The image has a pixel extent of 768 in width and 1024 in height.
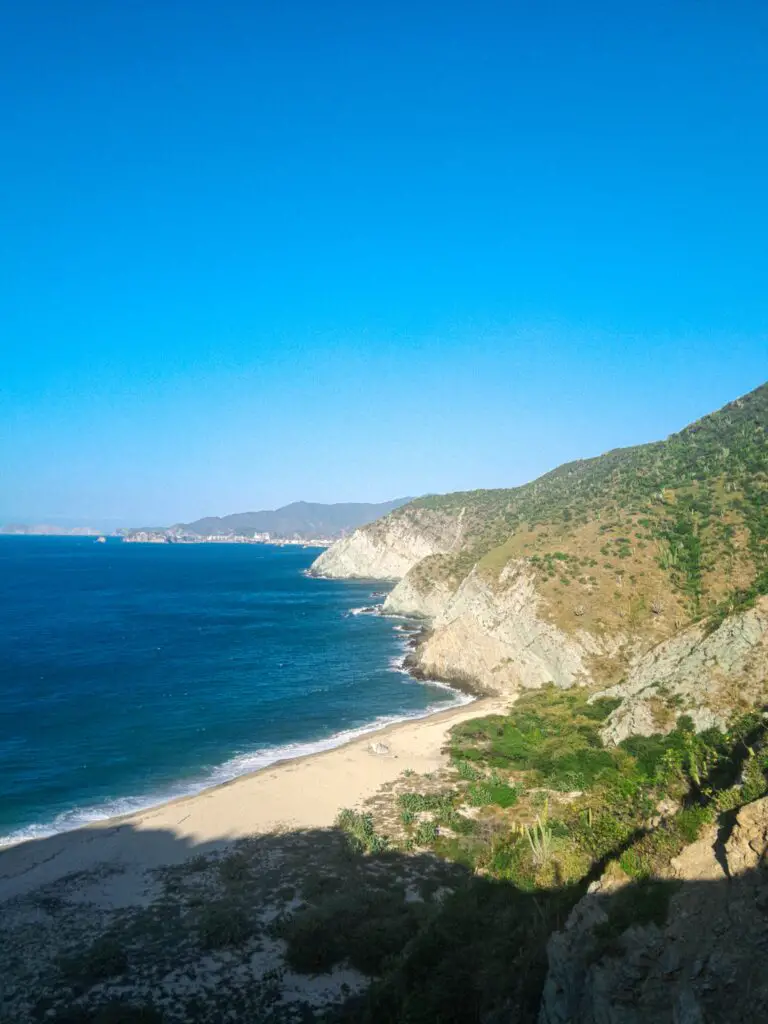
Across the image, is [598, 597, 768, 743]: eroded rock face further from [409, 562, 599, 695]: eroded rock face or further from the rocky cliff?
[409, 562, 599, 695]: eroded rock face

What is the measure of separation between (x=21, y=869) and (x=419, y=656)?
41.3 m

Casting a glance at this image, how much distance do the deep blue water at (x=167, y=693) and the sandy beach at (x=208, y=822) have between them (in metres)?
2.61

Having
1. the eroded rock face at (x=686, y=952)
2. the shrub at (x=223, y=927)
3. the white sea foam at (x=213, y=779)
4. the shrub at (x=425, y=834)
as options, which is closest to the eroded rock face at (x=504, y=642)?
the white sea foam at (x=213, y=779)

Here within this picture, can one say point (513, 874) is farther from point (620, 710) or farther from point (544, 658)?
point (544, 658)

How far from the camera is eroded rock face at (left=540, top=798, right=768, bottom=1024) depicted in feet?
27.7

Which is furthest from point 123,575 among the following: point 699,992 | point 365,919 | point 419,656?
point 699,992

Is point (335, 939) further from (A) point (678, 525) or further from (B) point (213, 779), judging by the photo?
(A) point (678, 525)

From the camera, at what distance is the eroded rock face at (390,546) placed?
5497 inches

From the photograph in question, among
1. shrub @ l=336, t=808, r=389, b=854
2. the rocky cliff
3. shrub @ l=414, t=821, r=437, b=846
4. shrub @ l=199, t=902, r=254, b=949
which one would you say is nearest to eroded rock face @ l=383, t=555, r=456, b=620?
the rocky cliff

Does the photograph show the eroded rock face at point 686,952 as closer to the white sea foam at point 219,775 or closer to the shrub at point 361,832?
the shrub at point 361,832

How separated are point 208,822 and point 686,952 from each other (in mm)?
24134

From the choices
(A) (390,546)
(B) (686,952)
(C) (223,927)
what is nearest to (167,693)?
(C) (223,927)

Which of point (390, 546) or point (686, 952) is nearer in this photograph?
point (686, 952)

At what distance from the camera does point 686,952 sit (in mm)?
9578
